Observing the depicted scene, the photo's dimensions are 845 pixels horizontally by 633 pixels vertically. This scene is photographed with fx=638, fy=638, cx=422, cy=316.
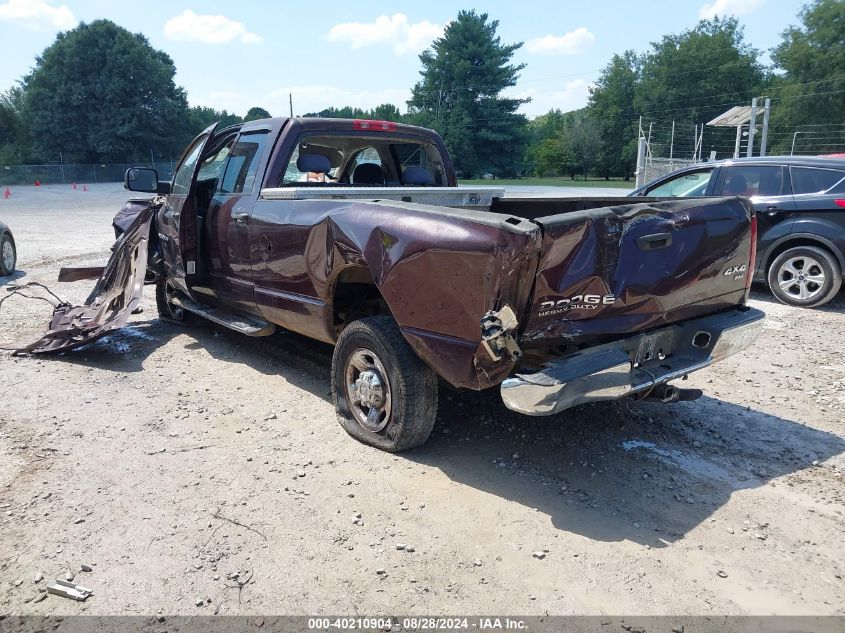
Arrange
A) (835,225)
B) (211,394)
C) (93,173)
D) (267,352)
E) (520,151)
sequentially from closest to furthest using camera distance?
1. (211,394)
2. (267,352)
3. (835,225)
4. (93,173)
5. (520,151)

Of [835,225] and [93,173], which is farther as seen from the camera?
[93,173]

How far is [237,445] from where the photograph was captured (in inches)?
162

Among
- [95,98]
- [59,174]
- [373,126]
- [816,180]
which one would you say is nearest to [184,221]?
[373,126]

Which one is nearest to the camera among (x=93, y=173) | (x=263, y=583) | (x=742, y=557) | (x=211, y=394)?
(x=263, y=583)

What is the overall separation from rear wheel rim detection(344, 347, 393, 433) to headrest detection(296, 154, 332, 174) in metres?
1.90

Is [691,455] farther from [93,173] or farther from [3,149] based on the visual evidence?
[3,149]

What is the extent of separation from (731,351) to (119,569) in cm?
357

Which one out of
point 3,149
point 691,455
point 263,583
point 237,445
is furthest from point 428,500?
point 3,149

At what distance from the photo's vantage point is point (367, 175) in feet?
19.8

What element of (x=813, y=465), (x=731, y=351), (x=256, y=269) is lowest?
(x=813, y=465)

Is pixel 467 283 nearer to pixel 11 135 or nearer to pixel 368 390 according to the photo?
pixel 368 390

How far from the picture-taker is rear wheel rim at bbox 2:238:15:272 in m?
10.0

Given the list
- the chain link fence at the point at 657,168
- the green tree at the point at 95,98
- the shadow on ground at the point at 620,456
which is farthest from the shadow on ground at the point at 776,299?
the green tree at the point at 95,98

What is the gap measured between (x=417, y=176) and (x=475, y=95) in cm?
4908
